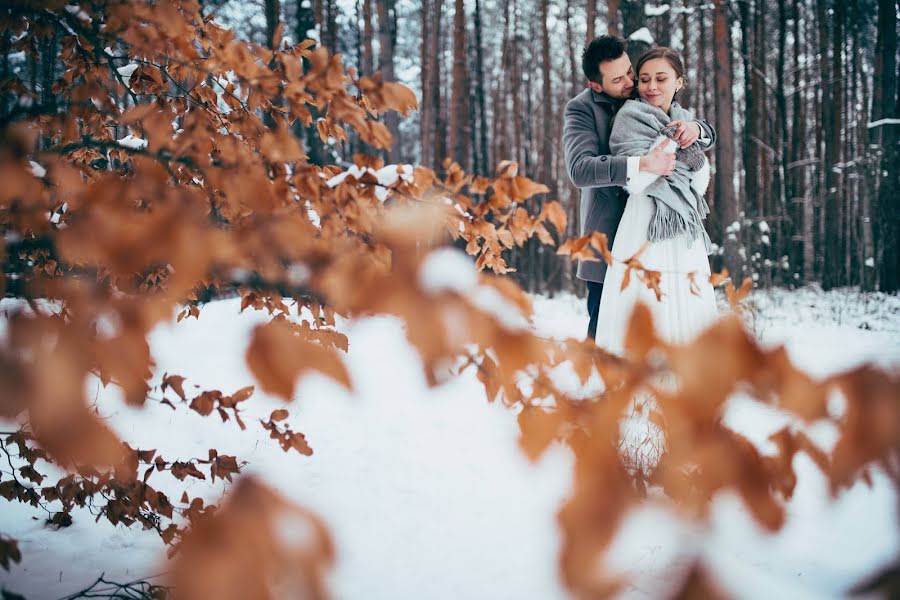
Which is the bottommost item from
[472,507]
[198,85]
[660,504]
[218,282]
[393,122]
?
[472,507]

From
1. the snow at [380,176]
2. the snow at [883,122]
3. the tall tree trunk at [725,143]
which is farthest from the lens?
the tall tree trunk at [725,143]

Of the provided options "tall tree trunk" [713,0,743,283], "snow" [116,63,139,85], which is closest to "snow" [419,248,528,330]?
"snow" [116,63,139,85]

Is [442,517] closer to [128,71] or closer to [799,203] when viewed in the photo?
[128,71]

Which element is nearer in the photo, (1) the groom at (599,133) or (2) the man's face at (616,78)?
(1) the groom at (599,133)

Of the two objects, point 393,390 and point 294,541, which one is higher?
point 294,541

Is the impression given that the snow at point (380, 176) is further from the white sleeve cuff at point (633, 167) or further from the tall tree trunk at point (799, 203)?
the tall tree trunk at point (799, 203)

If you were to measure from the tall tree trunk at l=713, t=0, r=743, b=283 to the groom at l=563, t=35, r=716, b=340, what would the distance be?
5.01 metres

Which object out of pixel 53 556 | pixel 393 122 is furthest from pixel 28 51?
pixel 393 122

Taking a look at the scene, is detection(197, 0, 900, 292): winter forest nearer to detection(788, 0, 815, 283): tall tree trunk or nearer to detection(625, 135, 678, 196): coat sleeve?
detection(788, 0, 815, 283): tall tree trunk

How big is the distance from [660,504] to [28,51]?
6.42 feet

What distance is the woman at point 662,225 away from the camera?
2186 mm

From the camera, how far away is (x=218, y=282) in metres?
1.04

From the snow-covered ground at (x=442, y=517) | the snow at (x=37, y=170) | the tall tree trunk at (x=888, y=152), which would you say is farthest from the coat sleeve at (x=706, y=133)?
the tall tree trunk at (x=888, y=152)

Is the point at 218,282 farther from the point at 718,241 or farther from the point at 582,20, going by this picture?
the point at 582,20
